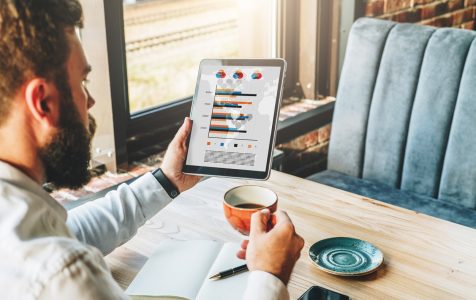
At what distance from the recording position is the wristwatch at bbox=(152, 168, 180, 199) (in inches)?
45.8

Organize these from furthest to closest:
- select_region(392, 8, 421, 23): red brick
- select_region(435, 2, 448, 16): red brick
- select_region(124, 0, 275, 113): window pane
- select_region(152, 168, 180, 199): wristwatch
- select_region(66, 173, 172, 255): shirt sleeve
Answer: select_region(435, 2, 448, 16): red brick → select_region(392, 8, 421, 23): red brick → select_region(124, 0, 275, 113): window pane → select_region(152, 168, 180, 199): wristwatch → select_region(66, 173, 172, 255): shirt sleeve

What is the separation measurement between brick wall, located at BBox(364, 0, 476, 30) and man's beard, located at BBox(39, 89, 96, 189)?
5.43 ft

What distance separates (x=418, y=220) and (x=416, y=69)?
67cm

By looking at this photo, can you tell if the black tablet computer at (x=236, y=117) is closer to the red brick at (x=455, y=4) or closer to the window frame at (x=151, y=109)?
the window frame at (x=151, y=109)

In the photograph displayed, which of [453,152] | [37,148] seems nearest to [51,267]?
[37,148]

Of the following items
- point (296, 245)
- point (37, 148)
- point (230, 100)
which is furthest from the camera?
point (230, 100)

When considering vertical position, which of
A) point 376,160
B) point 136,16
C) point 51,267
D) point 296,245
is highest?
point 136,16

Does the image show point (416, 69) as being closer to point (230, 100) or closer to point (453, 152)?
point (453, 152)

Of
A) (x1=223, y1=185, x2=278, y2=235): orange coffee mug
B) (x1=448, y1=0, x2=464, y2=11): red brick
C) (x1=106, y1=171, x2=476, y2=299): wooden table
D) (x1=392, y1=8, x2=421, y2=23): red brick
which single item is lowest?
(x1=106, y1=171, x2=476, y2=299): wooden table

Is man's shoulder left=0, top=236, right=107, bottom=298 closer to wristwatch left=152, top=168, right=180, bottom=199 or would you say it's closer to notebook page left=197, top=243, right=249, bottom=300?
notebook page left=197, top=243, right=249, bottom=300

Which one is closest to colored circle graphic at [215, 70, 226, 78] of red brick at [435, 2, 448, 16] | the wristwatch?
the wristwatch

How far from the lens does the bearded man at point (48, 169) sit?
1.96 ft

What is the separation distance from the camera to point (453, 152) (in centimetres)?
165

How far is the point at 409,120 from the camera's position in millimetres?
1729
